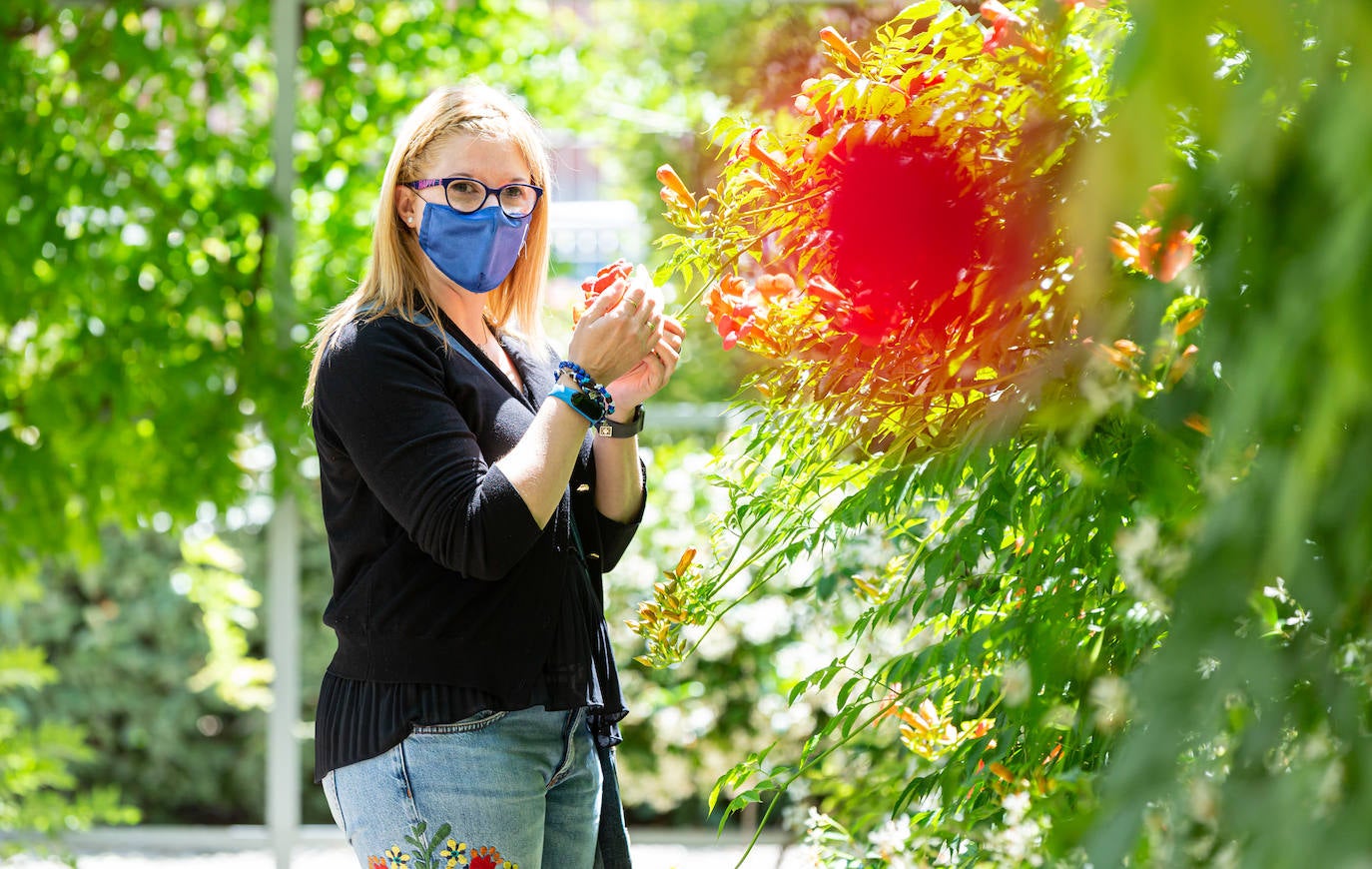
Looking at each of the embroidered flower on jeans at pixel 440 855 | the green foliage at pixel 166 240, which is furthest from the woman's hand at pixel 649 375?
the green foliage at pixel 166 240

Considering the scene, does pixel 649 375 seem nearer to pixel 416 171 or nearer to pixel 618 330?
pixel 618 330

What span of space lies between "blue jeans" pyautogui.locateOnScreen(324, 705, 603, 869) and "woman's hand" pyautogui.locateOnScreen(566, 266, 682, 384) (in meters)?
0.36

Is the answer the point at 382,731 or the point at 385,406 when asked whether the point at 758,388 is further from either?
the point at 382,731

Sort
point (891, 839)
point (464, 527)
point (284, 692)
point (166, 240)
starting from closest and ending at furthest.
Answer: point (464, 527)
point (891, 839)
point (166, 240)
point (284, 692)

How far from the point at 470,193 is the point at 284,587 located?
2.14 meters

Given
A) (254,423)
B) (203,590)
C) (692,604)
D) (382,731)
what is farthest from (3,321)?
(692,604)

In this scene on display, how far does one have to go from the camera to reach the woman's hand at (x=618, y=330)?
4.23 feet

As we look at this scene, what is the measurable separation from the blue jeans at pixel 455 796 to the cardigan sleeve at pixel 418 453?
0.56ft

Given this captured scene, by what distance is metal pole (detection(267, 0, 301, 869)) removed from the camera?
3.16 m

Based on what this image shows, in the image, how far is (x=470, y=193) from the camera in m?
1.44

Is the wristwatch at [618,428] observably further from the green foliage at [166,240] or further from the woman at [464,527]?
the green foliage at [166,240]

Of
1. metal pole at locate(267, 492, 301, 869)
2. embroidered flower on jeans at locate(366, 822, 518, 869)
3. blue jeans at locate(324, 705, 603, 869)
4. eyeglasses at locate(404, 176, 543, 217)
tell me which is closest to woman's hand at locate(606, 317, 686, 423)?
eyeglasses at locate(404, 176, 543, 217)

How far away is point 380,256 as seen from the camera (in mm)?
1429

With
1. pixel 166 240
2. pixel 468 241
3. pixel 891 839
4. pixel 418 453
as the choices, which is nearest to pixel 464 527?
pixel 418 453
